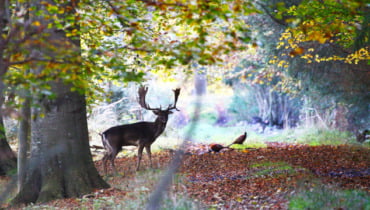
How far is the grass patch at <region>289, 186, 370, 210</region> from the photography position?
592 centimetres

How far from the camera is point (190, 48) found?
568cm

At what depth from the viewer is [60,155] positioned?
863 centimetres

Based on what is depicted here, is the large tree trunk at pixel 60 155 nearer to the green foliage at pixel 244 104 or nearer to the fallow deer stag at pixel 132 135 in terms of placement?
the fallow deer stag at pixel 132 135

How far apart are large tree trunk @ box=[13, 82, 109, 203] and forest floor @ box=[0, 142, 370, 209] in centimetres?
38

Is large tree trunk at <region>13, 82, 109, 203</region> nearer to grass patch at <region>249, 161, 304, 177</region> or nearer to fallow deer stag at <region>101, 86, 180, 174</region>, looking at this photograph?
fallow deer stag at <region>101, 86, 180, 174</region>

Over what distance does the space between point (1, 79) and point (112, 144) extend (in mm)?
6231

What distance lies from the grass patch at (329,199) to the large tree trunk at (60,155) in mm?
4313

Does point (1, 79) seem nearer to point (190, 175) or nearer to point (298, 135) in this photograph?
point (190, 175)

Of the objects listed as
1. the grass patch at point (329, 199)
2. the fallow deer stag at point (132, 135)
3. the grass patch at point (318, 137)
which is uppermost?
the fallow deer stag at point (132, 135)

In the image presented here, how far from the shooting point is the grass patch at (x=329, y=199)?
5918 mm

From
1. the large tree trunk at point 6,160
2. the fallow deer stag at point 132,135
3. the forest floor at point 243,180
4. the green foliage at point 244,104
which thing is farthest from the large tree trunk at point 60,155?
the green foliage at point 244,104

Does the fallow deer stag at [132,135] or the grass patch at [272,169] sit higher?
the fallow deer stag at [132,135]

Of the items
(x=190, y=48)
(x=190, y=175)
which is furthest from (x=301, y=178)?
(x=190, y=48)

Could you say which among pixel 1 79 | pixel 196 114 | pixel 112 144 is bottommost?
pixel 112 144
